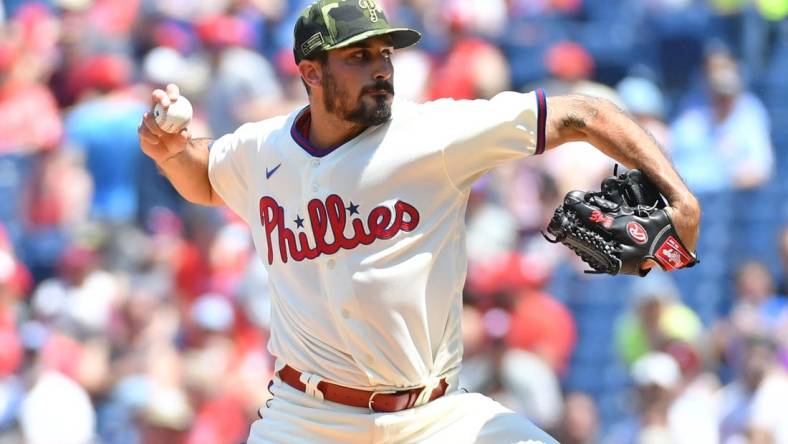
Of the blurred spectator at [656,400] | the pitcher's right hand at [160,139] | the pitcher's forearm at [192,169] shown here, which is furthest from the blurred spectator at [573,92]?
the pitcher's right hand at [160,139]

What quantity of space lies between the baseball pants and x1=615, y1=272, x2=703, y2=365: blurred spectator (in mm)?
3927

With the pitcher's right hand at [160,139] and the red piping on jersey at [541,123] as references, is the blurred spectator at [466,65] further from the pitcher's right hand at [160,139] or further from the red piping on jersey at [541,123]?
the red piping on jersey at [541,123]

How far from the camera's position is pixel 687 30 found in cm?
1007

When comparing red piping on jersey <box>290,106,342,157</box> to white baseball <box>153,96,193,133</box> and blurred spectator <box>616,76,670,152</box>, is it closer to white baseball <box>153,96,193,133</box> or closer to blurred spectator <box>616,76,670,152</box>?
white baseball <box>153,96,193,133</box>

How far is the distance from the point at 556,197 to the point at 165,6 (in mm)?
3474

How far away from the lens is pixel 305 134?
15.0 ft

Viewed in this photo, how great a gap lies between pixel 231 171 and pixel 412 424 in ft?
3.41

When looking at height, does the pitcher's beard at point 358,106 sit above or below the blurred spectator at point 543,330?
above

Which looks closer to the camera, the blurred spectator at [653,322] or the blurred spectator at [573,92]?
the blurred spectator at [653,322]

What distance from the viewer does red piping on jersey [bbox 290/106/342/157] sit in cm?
445

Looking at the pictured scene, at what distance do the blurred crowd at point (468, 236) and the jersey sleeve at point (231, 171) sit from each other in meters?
3.34

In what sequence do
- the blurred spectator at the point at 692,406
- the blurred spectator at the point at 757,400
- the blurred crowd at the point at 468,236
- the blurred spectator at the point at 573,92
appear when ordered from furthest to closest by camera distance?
the blurred spectator at the point at 573,92 < the blurred crowd at the point at 468,236 < the blurred spectator at the point at 692,406 < the blurred spectator at the point at 757,400

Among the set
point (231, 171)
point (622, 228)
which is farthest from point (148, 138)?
point (622, 228)

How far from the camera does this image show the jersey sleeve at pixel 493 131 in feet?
13.7
